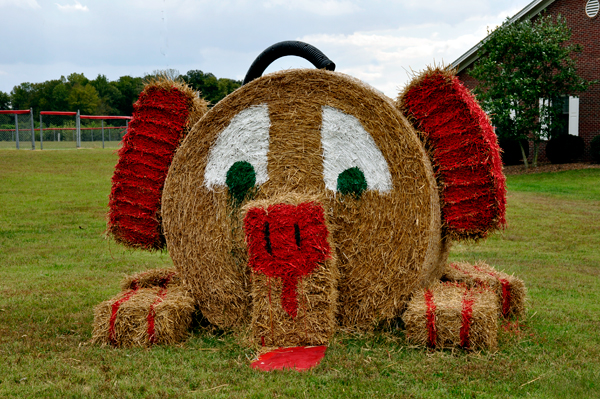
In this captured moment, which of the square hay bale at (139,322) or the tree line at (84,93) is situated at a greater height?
the tree line at (84,93)

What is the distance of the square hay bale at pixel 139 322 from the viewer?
4.20m

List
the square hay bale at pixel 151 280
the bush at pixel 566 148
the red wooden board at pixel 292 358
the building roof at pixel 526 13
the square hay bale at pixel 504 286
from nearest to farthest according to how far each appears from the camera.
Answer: the red wooden board at pixel 292 358 → the square hay bale at pixel 504 286 → the square hay bale at pixel 151 280 → the bush at pixel 566 148 → the building roof at pixel 526 13

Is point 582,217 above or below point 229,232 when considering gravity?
below

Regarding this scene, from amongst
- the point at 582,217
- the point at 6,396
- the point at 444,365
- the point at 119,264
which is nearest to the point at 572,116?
the point at 582,217

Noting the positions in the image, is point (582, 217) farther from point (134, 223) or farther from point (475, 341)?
point (134, 223)

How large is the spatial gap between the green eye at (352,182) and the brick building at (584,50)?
1836 centimetres

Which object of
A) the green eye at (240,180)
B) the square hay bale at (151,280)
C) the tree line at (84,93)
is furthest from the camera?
the tree line at (84,93)

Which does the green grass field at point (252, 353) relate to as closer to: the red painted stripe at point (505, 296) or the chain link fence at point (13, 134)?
the red painted stripe at point (505, 296)

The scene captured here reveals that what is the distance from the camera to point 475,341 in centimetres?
394

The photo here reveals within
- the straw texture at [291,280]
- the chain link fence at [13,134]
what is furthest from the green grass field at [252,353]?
the chain link fence at [13,134]

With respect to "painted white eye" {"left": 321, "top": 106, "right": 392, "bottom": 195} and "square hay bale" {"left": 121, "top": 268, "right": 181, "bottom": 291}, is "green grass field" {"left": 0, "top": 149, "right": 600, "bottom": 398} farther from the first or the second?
"painted white eye" {"left": 321, "top": 106, "right": 392, "bottom": 195}

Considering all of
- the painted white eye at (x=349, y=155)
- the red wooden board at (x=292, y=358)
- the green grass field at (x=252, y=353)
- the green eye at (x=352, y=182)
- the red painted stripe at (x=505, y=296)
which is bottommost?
the green grass field at (x=252, y=353)

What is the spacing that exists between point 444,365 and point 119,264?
5039 mm

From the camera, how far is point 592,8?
66.0ft
